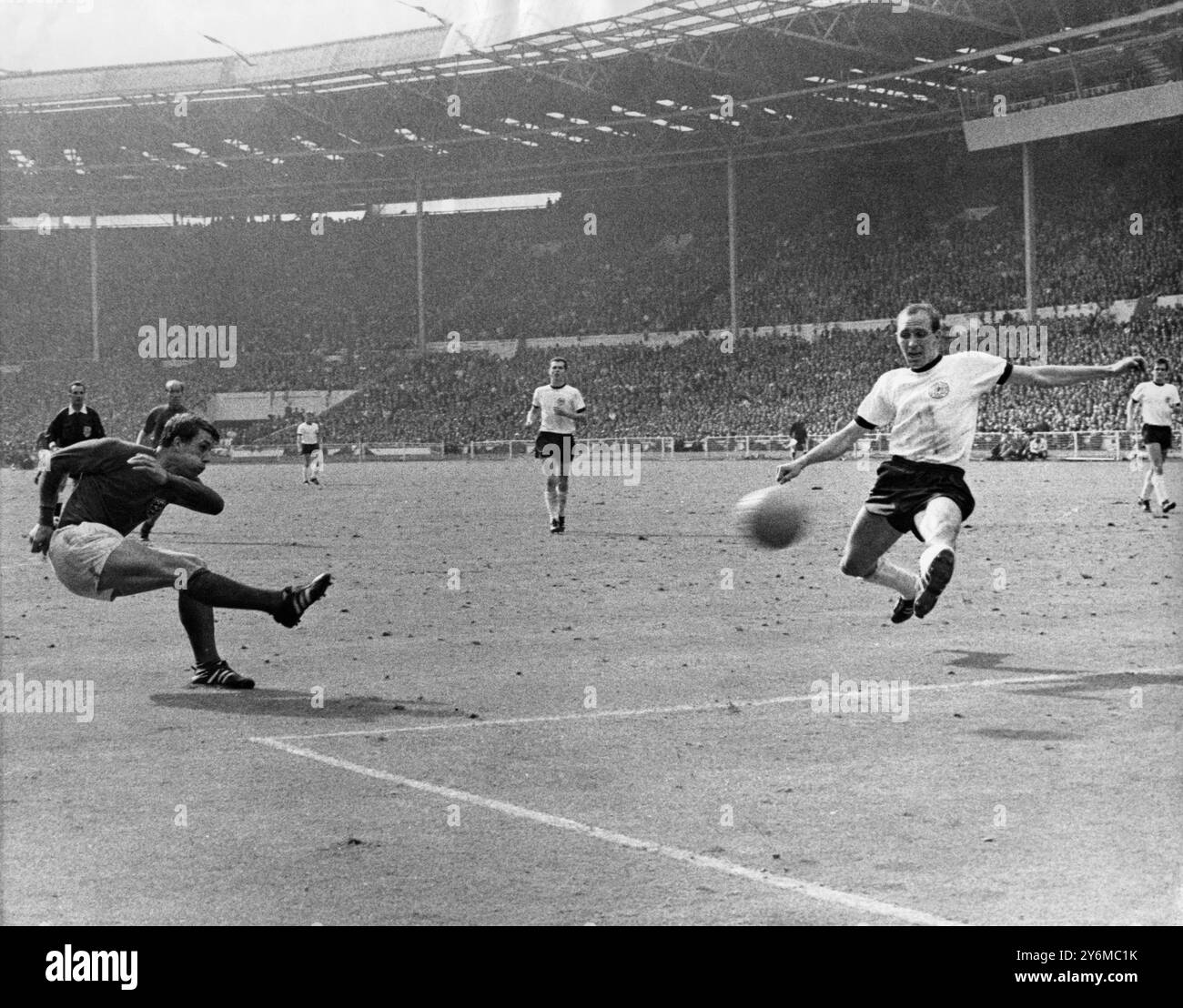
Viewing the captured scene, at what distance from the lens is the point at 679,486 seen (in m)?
30.8

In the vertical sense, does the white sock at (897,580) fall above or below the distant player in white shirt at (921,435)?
below

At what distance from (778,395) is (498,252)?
2362 centimetres

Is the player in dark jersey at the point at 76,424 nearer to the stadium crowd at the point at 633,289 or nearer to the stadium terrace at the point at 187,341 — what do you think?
the stadium crowd at the point at 633,289

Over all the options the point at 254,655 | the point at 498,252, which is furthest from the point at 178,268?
the point at 254,655

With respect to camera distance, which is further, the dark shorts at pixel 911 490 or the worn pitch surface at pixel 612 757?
the dark shorts at pixel 911 490

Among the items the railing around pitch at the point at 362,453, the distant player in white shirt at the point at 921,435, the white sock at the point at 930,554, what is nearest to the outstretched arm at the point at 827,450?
the distant player in white shirt at the point at 921,435

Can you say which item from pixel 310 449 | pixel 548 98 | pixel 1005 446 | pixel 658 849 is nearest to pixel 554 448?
pixel 658 849

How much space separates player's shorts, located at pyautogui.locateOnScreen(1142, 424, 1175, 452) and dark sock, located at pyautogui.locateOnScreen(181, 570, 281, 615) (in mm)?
15356

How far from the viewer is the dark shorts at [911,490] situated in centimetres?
833

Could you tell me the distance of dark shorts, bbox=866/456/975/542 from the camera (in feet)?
27.3

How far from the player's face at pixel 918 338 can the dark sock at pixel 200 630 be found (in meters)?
4.20

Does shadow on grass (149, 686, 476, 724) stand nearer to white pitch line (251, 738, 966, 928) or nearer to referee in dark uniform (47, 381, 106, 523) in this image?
white pitch line (251, 738, 966, 928)

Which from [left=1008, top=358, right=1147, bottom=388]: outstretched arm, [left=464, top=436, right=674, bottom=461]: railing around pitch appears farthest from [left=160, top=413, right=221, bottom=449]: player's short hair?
[left=464, top=436, right=674, bottom=461]: railing around pitch

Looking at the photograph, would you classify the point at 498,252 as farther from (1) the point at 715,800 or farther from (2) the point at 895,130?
(1) the point at 715,800
